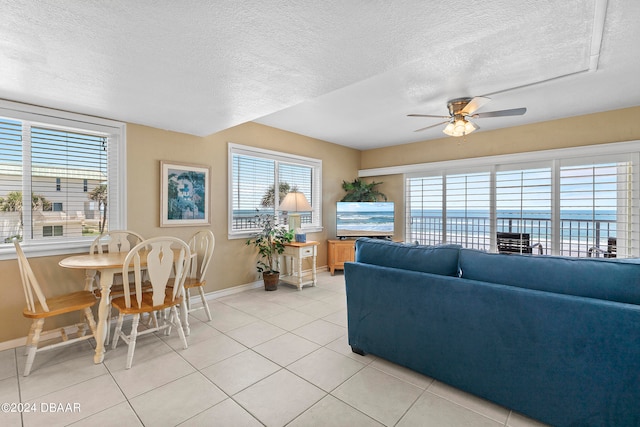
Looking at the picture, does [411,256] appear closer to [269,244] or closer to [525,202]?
[269,244]

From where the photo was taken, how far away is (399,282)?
6.95ft

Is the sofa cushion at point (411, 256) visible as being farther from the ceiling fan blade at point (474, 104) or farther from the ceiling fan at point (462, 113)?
the ceiling fan blade at point (474, 104)

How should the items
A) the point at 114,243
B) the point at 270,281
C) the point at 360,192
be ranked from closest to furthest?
the point at 114,243, the point at 270,281, the point at 360,192

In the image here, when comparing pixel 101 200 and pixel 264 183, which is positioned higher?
pixel 264 183

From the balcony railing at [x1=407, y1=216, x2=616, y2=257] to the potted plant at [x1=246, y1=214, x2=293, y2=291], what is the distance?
107 inches

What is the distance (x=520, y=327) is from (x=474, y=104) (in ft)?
8.44

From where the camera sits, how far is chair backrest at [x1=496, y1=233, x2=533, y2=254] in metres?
4.44

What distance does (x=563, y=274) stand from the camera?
163cm

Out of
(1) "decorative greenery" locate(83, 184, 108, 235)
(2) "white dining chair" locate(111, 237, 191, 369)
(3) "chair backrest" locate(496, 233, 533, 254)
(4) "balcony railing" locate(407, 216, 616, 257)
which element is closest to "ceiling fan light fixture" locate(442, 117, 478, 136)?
(4) "balcony railing" locate(407, 216, 616, 257)

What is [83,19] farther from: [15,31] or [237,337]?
[237,337]

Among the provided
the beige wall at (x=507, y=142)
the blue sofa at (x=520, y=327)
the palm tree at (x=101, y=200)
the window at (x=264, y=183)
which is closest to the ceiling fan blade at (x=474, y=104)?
the beige wall at (x=507, y=142)

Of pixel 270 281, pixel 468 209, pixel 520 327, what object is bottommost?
pixel 270 281

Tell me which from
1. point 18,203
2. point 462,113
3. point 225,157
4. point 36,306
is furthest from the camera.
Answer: point 225,157

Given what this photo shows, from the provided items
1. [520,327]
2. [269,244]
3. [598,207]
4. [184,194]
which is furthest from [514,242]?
[184,194]
